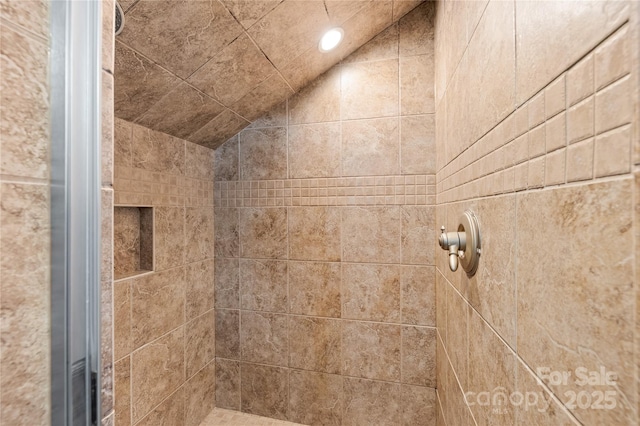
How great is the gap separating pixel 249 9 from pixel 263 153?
2.64 feet

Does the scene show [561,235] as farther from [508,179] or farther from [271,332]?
[271,332]

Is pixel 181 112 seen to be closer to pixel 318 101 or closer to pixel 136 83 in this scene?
pixel 136 83

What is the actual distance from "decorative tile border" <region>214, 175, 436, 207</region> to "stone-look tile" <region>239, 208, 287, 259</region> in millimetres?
55

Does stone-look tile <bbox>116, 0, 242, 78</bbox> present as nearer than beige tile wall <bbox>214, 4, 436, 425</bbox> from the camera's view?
Yes

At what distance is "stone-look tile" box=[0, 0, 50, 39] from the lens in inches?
12.7

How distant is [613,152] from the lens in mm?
306

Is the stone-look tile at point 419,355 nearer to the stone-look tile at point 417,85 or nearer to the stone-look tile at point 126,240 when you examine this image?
the stone-look tile at point 417,85

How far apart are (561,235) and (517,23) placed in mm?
385

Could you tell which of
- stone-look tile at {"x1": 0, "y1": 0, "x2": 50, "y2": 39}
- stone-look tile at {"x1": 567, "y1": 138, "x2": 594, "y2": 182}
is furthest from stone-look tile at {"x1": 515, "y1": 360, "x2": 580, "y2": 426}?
stone-look tile at {"x1": 0, "y1": 0, "x2": 50, "y2": 39}

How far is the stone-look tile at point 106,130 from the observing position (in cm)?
41

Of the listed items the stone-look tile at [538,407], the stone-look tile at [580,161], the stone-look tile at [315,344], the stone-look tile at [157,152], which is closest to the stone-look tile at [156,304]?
the stone-look tile at [157,152]

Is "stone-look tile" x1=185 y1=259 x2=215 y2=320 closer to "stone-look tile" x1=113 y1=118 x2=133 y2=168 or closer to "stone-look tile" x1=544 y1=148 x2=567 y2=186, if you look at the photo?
"stone-look tile" x1=113 y1=118 x2=133 y2=168

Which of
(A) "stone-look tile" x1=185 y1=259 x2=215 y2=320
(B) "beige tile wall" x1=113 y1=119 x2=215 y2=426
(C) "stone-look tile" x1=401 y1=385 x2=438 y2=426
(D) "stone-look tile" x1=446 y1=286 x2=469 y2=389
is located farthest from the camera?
(A) "stone-look tile" x1=185 y1=259 x2=215 y2=320

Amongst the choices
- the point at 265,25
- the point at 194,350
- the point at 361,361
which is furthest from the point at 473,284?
the point at 194,350
